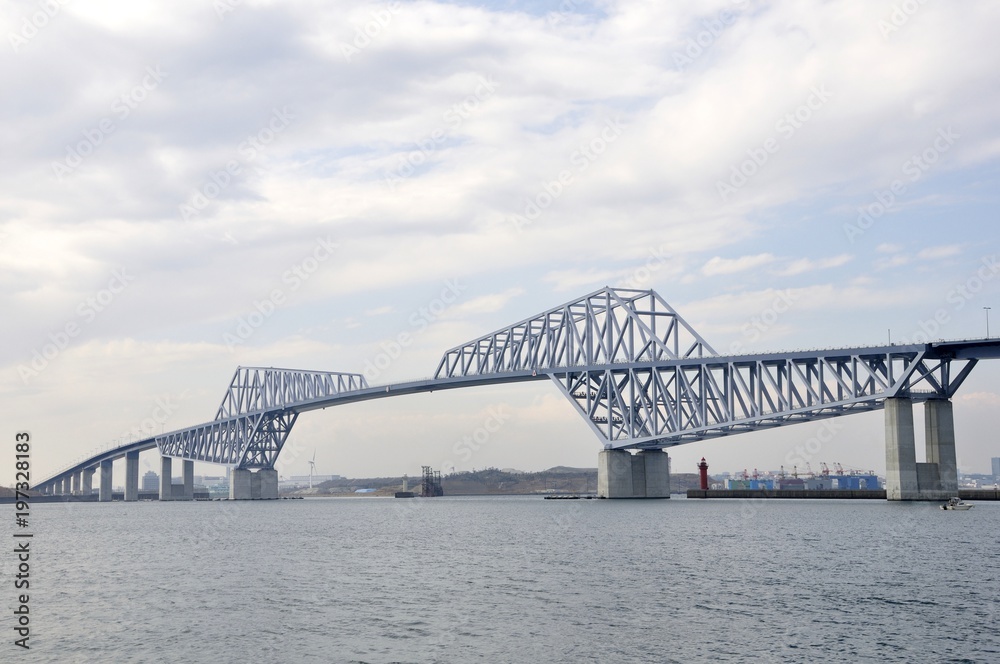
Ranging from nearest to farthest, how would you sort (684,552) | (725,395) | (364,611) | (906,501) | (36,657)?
1. (36,657)
2. (364,611)
3. (684,552)
4. (906,501)
5. (725,395)

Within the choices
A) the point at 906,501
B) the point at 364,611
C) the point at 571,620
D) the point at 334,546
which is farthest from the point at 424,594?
the point at 906,501

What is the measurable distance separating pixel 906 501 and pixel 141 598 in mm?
78178

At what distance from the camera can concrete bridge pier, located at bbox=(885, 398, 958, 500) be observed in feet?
316

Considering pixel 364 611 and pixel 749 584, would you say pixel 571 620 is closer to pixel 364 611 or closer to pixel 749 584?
pixel 364 611

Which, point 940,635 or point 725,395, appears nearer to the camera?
point 940,635

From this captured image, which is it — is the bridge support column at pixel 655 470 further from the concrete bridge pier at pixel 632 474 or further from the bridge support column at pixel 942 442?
the bridge support column at pixel 942 442

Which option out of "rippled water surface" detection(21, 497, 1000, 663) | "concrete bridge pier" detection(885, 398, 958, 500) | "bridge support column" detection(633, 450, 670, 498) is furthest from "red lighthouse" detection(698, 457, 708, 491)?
"rippled water surface" detection(21, 497, 1000, 663)

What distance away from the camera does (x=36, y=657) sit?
29.4 metres

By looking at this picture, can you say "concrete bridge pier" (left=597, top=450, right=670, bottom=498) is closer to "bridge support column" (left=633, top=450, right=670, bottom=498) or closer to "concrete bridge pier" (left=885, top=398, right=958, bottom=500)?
"bridge support column" (left=633, top=450, right=670, bottom=498)

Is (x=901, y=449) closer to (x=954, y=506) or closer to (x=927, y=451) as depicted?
(x=927, y=451)

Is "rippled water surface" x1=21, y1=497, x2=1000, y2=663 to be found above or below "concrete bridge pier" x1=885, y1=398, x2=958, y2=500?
below

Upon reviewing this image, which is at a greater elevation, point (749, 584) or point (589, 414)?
point (589, 414)

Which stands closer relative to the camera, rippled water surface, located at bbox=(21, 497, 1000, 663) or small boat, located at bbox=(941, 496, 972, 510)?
rippled water surface, located at bbox=(21, 497, 1000, 663)

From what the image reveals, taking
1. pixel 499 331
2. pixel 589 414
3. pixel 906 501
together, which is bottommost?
pixel 906 501
